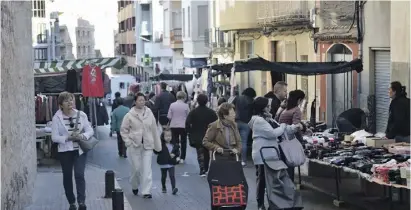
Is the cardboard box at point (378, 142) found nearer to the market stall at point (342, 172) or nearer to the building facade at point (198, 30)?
the market stall at point (342, 172)

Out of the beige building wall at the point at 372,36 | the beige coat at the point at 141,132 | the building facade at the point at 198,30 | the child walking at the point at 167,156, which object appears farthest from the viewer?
the building facade at the point at 198,30

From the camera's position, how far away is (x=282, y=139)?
12.0m

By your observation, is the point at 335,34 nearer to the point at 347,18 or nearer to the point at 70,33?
the point at 347,18

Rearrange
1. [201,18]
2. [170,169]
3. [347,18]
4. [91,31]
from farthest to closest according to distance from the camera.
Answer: [91,31], [201,18], [347,18], [170,169]

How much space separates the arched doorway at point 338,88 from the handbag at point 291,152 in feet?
35.3

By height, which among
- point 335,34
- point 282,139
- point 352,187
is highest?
point 335,34

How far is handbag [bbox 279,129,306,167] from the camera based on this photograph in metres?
11.9

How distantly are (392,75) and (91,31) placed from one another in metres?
85.4

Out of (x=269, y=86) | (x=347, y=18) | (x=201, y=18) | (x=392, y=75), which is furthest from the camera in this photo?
(x=201, y=18)

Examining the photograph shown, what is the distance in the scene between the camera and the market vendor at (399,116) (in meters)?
14.5

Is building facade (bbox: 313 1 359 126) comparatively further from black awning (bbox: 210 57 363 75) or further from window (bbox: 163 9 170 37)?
window (bbox: 163 9 170 37)

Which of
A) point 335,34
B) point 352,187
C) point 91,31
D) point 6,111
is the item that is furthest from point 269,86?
point 91,31

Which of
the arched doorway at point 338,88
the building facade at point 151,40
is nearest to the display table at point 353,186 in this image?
the arched doorway at point 338,88

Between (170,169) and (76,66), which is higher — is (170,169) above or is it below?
below
